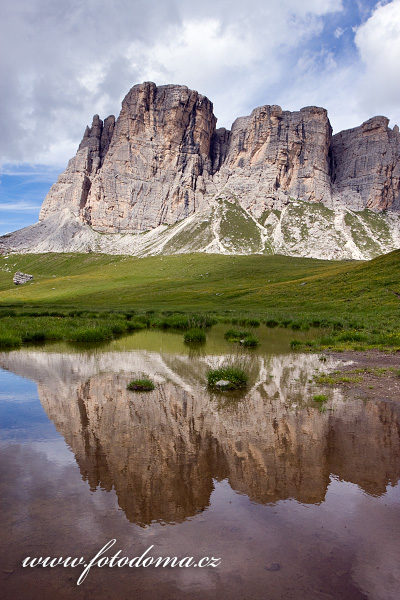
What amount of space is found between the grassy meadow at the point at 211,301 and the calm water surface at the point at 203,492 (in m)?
14.7

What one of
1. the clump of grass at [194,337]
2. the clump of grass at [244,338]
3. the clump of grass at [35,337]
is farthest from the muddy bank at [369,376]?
the clump of grass at [35,337]

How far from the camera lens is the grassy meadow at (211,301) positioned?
29141 millimetres

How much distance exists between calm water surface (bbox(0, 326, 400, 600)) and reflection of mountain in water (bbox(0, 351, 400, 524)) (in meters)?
0.04

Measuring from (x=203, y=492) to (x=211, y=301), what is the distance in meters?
65.9

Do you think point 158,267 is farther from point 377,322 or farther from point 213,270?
point 377,322

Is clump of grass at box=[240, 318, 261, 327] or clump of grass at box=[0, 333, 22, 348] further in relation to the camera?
clump of grass at box=[240, 318, 261, 327]

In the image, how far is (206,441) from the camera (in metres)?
8.54

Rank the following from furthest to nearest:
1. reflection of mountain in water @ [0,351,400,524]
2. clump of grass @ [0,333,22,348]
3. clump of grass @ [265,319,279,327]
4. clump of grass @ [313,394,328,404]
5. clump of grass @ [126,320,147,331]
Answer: clump of grass @ [265,319,279,327] → clump of grass @ [126,320,147,331] → clump of grass @ [0,333,22,348] → clump of grass @ [313,394,328,404] → reflection of mountain in water @ [0,351,400,524]

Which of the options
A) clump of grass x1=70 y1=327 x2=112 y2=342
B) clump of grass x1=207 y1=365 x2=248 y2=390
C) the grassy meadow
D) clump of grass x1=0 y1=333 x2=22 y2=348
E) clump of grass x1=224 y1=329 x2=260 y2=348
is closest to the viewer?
clump of grass x1=207 y1=365 x2=248 y2=390

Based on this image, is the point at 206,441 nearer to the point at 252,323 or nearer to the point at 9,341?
the point at 9,341

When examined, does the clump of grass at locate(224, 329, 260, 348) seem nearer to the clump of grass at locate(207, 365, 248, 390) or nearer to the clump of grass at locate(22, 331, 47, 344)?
the clump of grass at locate(207, 365, 248, 390)

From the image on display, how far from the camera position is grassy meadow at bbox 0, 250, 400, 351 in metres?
29.1

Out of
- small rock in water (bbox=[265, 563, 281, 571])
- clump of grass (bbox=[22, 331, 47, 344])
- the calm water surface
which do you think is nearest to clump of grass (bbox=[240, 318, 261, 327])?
clump of grass (bbox=[22, 331, 47, 344])

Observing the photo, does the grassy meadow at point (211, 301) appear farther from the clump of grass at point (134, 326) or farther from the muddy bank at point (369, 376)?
the muddy bank at point (369, 376)
